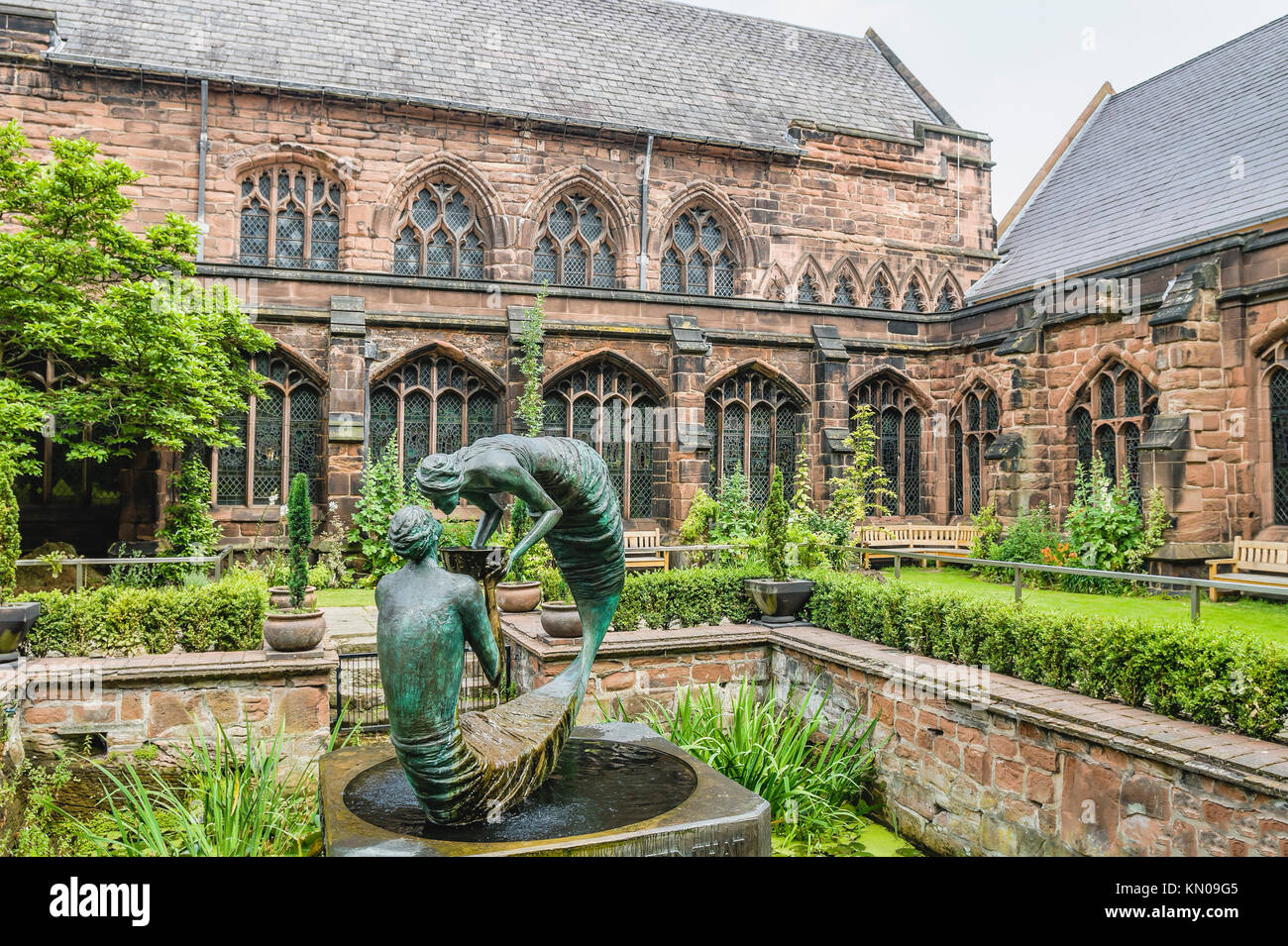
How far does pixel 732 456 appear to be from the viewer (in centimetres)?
1742

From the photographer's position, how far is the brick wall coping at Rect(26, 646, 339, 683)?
7.37m

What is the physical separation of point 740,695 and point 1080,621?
264 centimetres

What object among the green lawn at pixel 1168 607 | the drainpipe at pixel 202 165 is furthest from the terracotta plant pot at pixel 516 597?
the drainpipe at pixel 202 165

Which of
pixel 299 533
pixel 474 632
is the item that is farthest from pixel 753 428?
pixel 474 632

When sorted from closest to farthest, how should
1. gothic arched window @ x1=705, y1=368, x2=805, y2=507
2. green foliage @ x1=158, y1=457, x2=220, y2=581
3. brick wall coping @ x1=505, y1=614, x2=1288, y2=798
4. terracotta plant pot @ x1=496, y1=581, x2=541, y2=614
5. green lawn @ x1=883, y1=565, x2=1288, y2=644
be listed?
brick wall coping @ x1=505, y1=614, x2=1288, y2=798
green lawn @ x1=883, y1=565, x2=1288, y2=644
terracotta plant pot @ x1=496, y1=581, x2=541, y2=614
green foliage @ x1=158, y1=457, x2=220, y2=581
gothic arched window @ x1=705, y1=368, x2=805, y2=507

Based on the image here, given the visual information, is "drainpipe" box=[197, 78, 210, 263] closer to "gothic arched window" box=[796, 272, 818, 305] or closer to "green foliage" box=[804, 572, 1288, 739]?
"gothic arched window" box=[796, 272, 818, 305]

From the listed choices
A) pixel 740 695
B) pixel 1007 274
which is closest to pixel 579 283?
pixel 1007 274

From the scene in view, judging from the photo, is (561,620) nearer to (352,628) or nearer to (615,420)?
(352,628)

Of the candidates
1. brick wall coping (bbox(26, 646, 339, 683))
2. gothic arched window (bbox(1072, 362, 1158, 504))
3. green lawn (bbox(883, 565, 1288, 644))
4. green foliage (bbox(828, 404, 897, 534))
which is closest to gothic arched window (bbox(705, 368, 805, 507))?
green foliage (bbox(828, 404, 897, 534))

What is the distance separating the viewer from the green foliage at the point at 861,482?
1599cm

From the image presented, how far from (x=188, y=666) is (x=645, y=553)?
8.18 m

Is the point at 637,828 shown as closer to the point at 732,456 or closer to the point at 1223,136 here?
the point at 732,456

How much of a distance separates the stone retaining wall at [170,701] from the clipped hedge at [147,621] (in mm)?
252

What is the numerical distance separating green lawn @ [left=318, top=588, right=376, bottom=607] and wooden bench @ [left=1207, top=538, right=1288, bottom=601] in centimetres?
1159
